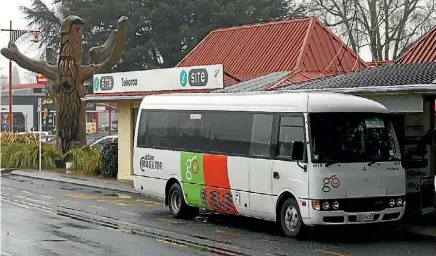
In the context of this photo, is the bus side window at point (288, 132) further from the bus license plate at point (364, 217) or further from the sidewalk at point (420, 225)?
the sidewalk at point (420, 225)

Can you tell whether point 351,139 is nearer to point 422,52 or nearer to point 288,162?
point 288,162

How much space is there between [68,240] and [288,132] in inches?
169

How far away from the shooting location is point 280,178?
50.3 ft

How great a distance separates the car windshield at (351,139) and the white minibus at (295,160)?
2 centimetres

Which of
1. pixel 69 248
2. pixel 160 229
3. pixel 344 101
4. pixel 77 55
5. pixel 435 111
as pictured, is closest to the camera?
pixel 69 248

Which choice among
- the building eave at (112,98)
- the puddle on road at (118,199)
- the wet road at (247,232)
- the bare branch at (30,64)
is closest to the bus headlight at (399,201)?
the wet road at (247,232)

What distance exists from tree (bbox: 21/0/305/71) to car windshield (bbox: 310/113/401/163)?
39153 mm

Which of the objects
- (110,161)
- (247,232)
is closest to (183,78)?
(110,161)

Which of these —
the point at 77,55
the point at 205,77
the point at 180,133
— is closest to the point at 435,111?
the point at 180,133

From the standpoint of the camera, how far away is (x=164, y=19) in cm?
5519

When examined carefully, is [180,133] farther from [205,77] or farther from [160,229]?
[205,77]

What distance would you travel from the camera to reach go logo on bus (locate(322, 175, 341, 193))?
1450 cm

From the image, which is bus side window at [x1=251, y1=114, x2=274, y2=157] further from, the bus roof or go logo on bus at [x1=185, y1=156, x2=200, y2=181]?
go logo on bus at [x1=185, y1=156, x2=200, y2=181]

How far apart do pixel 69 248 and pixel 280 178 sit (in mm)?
3907
